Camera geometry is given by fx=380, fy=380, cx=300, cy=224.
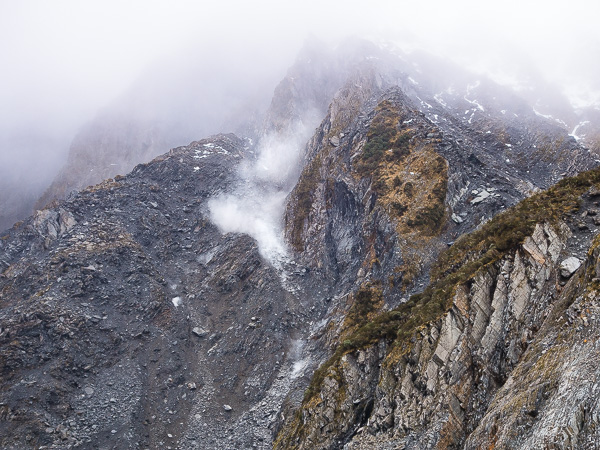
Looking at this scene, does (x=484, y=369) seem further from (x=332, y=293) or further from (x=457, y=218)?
(x=332, y=293)

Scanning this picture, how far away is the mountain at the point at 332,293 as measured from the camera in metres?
19.7

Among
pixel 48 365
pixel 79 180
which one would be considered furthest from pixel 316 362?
pixel 79 180

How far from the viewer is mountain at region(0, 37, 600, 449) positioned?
19688 millimetres

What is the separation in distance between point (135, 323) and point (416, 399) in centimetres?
4828

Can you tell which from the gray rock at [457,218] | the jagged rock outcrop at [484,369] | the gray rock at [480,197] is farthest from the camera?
the gray rock at [480,197]

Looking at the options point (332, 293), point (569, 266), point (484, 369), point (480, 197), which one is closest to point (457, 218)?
point (480, 197)

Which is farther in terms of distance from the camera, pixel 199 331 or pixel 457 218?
pixel 199 331

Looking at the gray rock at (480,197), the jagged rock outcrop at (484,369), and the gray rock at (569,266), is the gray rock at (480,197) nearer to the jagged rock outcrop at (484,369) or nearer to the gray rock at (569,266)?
the jagged rock outcrop at (484,369)

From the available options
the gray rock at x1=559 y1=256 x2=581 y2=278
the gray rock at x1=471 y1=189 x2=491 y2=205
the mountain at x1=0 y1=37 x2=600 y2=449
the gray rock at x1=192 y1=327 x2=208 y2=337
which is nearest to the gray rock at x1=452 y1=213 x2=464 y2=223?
the mountain at x1=0 y1=37 x2=600 y2=449

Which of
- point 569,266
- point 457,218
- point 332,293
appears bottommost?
→ point 569,266

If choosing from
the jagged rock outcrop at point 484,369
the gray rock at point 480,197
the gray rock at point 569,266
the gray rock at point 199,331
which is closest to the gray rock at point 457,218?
the gray rock at point 480,197

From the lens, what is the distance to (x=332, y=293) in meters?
57.1

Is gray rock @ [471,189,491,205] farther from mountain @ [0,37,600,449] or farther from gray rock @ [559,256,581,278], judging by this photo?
gray rock @ [559,256,581,278]

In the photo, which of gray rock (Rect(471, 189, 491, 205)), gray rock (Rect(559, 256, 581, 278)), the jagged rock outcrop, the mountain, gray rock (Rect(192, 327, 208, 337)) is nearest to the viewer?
the jagged rock outcrop
